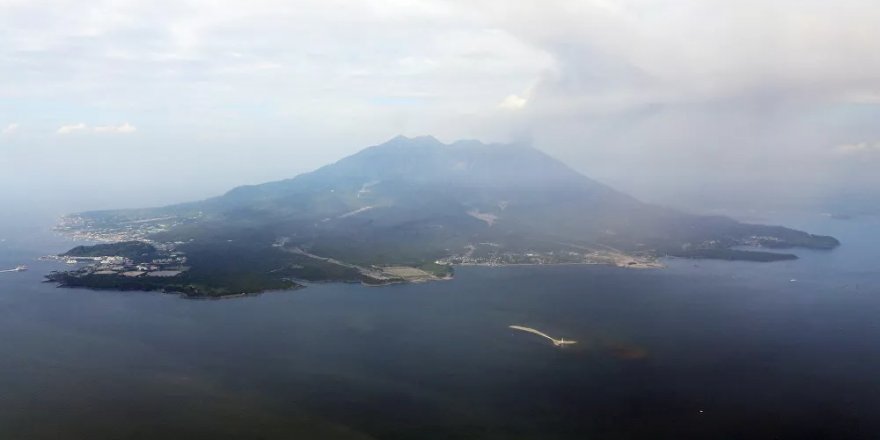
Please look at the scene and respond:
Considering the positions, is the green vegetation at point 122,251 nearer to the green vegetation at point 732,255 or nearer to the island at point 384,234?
the island at point 384,234

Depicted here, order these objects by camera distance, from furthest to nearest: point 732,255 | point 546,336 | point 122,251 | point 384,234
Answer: point 384,234 < point 732,255 < point 122,251 < point 546,336

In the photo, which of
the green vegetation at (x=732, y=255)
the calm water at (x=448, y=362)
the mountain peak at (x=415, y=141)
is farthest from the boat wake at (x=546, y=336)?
the mountain peak at (x=415, y=141)

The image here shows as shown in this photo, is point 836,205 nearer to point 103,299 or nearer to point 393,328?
point 393,328

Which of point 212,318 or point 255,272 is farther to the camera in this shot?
point 255,272

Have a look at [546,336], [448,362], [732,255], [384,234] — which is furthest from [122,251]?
[732,255]

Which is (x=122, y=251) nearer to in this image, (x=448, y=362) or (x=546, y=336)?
(x=448, y=362)

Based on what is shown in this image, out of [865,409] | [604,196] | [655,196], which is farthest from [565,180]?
[865,409]
